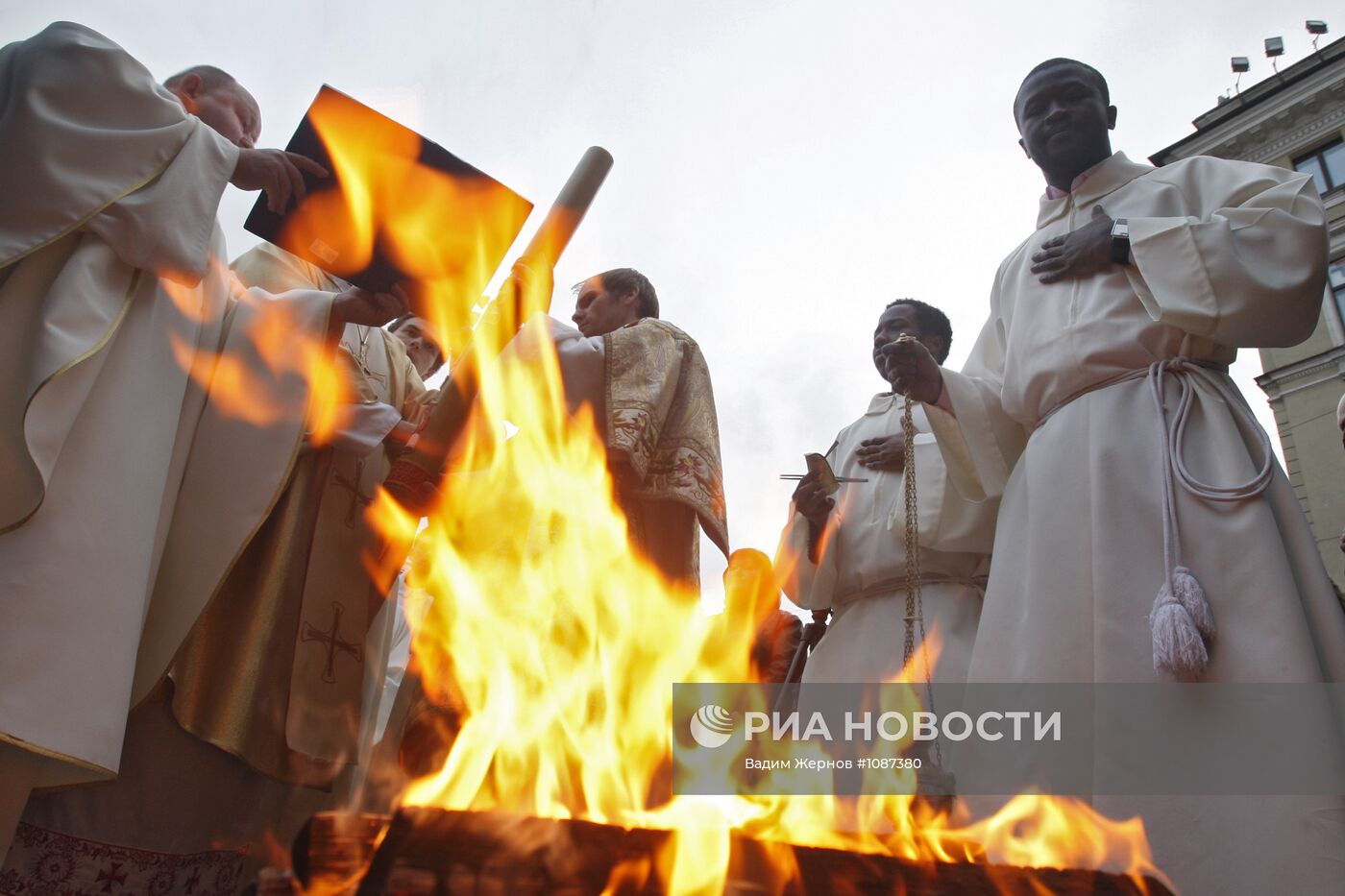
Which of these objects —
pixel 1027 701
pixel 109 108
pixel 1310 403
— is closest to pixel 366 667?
pixel 109 108

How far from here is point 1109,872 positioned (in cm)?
176

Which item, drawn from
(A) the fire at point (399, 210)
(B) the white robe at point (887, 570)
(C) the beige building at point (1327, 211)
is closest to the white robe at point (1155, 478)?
(B) the white robe at point (887, 570)

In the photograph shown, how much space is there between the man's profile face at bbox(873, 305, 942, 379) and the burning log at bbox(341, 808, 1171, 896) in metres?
3.30

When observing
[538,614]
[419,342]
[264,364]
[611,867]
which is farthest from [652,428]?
[611,867]

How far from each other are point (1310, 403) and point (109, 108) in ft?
65.5

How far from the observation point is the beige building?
1683 cm

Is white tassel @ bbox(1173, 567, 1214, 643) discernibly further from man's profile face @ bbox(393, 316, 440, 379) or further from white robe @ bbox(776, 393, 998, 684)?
man's profile face @ bbox(393, 316, 440, 379)

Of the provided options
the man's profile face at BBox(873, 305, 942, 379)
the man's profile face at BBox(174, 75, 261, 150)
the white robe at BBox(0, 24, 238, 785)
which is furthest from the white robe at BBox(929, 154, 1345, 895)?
the man's profile face at BBox(174, 75, 261, 150)

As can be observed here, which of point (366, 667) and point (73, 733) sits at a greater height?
point (366, 667)

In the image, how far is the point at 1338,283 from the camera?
1752cm

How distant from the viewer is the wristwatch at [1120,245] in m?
3.24

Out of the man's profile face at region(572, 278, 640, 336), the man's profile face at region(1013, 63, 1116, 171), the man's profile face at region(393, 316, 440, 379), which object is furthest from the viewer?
the man's profile face at region(393, 316, 440, 379)

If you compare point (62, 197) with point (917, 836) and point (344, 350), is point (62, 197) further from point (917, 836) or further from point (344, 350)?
point (917, 836)

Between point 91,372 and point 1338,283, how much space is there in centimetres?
2076
